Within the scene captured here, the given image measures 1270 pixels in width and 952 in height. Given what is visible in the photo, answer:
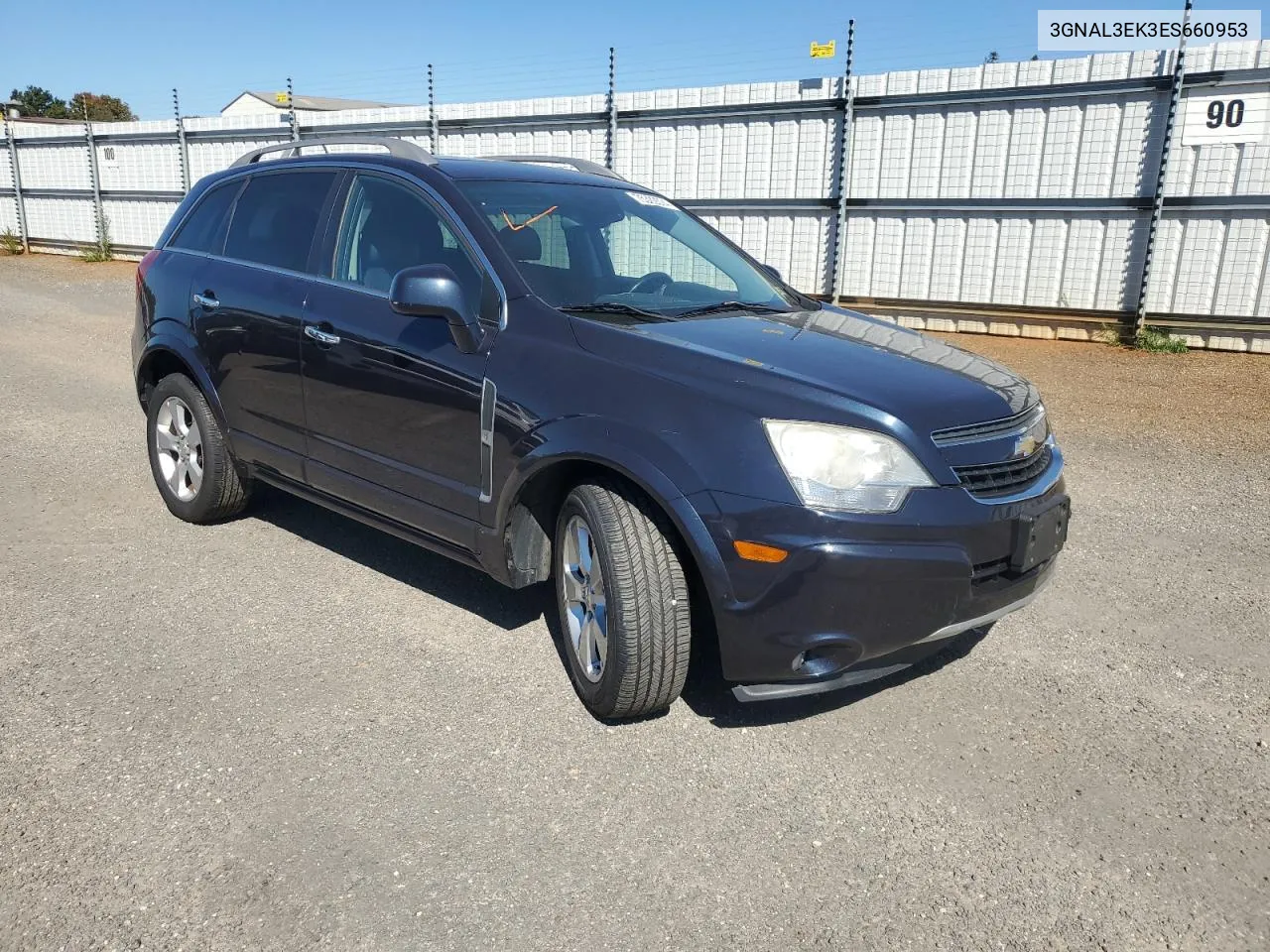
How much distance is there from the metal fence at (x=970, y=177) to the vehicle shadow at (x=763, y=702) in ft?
26.5

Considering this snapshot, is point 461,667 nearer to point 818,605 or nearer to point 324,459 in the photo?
point 324,459

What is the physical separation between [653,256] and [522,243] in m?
0.65

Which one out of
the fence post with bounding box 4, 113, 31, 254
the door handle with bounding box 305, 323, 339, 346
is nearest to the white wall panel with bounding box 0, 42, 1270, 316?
the door handle with bounding box 305, 323, 339, 346

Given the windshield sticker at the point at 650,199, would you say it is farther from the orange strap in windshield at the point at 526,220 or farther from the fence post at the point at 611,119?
the fence post at the point at 611,119

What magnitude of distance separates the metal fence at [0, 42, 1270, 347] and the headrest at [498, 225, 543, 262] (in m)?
8.42

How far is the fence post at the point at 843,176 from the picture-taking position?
11406mm

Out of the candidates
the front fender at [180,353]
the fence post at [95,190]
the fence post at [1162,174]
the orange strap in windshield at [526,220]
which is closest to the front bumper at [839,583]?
the orange strap in windshield at [526,220]

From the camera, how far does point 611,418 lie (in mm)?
3070

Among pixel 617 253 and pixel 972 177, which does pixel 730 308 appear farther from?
pixel 972 177

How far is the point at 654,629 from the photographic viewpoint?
3014 mm

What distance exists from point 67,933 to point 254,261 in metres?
3.07

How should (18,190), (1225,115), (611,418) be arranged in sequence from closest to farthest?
(611,418) → (1225,115) → (18,190)

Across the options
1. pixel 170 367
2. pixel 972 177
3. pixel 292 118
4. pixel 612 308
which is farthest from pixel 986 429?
pixel 292 118

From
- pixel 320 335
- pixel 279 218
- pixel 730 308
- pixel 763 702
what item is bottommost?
pixel 763 702
